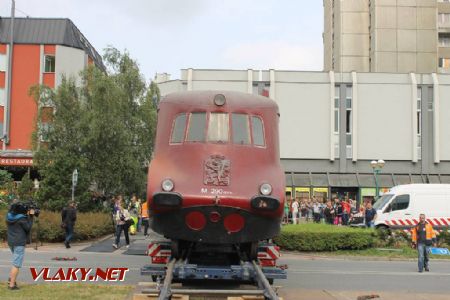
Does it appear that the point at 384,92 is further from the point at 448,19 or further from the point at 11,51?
the point at 448,19

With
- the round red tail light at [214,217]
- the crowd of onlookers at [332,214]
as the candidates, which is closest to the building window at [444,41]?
the crowd of onlookers at [332,214]

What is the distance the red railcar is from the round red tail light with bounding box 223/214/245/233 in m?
0.02

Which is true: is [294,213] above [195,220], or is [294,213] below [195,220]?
below

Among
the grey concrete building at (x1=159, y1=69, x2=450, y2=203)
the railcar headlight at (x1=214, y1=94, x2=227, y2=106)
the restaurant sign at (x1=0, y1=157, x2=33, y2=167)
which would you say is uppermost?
the grey concrete building at (x1=159, y1=69, x2=450, y2=203)

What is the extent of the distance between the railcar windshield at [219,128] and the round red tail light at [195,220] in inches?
56.0

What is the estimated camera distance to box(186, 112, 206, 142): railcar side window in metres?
10.9

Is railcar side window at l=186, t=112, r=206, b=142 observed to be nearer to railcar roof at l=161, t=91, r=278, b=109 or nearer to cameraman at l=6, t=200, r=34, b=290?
railcar roof at l=161, t=91, r=278, b=109

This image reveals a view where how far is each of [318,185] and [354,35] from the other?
34847mm

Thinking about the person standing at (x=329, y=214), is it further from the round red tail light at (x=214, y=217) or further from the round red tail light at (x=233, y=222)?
the round red tail light at (x=214, y=217)

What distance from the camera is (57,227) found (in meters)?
22.8

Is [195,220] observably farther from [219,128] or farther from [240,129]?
[240,129]

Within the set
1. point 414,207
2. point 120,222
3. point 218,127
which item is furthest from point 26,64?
point 218,127

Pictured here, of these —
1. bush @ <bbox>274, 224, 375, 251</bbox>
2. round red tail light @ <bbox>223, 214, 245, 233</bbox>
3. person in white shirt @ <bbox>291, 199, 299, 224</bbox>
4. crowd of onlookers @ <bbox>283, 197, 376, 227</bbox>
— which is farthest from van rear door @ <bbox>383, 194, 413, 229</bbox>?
round red tail light @ <bbox>223, 214, 245, 233</bbox>

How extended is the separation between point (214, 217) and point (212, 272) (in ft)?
2.85
